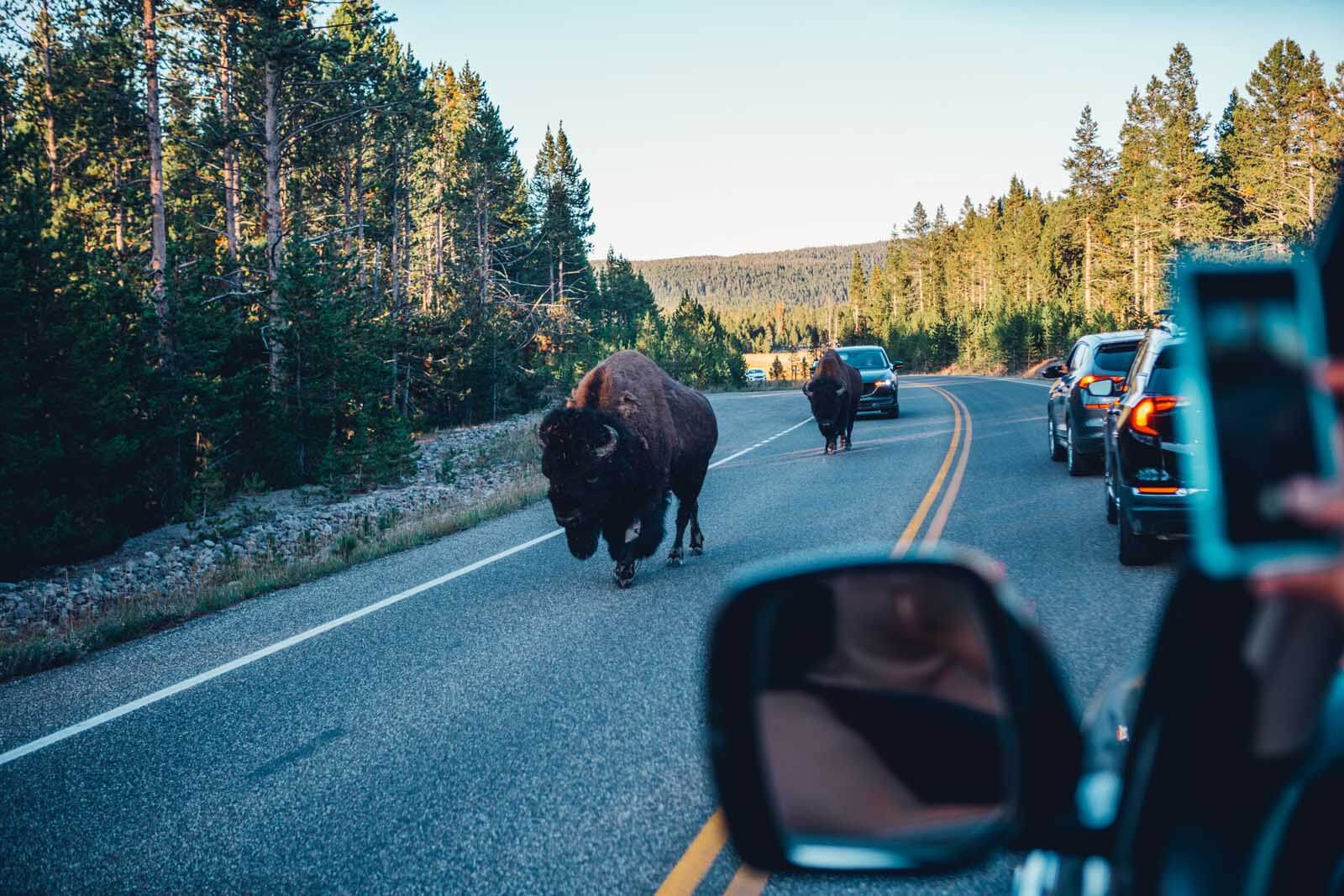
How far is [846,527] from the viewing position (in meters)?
10.1

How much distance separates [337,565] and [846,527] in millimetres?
5747

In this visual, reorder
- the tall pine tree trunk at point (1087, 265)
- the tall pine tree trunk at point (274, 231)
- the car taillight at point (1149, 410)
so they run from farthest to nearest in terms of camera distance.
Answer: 1. the tall pine tree trunk at point (1087, 265)
2. the tall pine tree trunk at point (274, 231)
3. the car taillight at point (1149, 410)

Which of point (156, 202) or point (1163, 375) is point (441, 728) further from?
point (156, 202)

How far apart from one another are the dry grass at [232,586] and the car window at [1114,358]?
28.1 feet

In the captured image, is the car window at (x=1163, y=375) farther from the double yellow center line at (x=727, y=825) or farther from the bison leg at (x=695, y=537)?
the bison leg at (x=695, y=537)

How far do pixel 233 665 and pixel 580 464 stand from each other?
9.79 feet

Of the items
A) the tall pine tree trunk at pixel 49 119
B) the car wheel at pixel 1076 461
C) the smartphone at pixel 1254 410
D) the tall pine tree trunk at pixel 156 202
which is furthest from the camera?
the tall pine tree trunk at pixel 49 119

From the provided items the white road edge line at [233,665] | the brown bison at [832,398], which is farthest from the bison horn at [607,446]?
the brown bison at [832,398]

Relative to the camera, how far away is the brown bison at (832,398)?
1794 cm

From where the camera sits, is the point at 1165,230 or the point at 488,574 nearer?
the point at 488,574

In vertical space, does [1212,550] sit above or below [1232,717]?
above

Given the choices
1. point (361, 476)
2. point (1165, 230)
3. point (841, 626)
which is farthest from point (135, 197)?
point (1165, 230)

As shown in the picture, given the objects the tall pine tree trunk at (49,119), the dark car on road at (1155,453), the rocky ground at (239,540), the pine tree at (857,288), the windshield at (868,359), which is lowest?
the rocky ground at (239,540)

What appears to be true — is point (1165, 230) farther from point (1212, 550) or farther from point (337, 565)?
point (1212, 550)
